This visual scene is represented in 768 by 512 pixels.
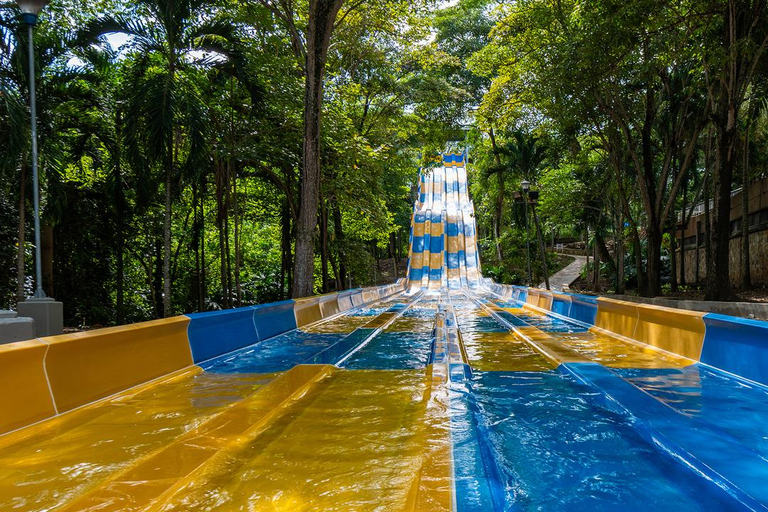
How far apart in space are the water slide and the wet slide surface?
0.5 inches

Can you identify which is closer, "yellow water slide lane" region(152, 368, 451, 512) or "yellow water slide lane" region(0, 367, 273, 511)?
"yellow water slide lane" region(152, 368, 451, 512)

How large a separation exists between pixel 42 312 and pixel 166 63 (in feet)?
23.3

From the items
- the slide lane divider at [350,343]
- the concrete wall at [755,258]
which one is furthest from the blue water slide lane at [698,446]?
the concrete wall at [755,258]

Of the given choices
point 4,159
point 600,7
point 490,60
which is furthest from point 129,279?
point 600,7

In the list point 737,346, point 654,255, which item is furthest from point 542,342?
point 654,255

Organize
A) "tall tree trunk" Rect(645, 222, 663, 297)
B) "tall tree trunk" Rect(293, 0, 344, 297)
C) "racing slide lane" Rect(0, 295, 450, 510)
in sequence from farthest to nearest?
"tall tree trunk" Rect(645, 222, 663, 297)
"tall tree trunk" Rect(293, 0, 344, 297)
"racing slide lane" Rect(0, 295, 450, 510)

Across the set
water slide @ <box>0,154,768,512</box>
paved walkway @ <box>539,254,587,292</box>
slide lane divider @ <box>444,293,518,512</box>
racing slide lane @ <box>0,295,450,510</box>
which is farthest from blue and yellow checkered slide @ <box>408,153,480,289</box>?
slide lane divider @ <box>444,293,518,512</box>

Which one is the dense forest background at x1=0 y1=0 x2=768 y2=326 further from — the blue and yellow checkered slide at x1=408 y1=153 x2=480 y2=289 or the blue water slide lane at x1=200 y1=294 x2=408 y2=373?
the blue and yellow checkered slide at x1=408 y1=153 x2=480 y2=289

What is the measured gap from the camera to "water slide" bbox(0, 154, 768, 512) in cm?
196

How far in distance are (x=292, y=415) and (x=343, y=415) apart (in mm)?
321

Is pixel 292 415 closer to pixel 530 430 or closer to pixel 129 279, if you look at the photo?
pixel 530 430

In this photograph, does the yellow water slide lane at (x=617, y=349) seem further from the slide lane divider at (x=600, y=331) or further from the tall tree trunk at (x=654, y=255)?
the tall tree trunk at (x=654, y=255)

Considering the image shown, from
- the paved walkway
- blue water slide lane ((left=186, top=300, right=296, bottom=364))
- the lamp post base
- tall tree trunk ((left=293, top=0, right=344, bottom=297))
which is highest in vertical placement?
tall tree trunk ((left=293, top=0, right=344, bottom=297))

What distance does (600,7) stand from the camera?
912 centimetres
